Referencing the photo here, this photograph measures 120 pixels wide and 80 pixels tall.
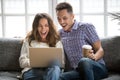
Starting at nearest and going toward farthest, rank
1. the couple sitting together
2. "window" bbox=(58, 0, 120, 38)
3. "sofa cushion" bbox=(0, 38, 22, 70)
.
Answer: the couple sitting together → "sofa cushion" bbox=(0, 38, 22, 70) → "window" bbox=(58, 0, 120, 38)

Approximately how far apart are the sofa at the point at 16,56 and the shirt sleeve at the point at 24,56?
0.15 meters

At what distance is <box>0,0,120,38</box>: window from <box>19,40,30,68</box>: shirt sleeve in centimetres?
72

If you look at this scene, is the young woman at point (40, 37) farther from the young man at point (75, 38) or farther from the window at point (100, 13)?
the window at point (100, 13)

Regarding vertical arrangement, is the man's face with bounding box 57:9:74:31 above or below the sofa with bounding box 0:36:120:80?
above

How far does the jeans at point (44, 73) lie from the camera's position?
2.14m

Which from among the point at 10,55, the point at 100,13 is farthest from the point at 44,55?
the point at 100,13

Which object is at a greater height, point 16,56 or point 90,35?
point 90,35

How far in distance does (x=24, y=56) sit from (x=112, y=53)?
908mm

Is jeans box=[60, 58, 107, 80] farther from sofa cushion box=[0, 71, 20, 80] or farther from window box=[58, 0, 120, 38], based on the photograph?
window box=[58, 0, 120, 38]

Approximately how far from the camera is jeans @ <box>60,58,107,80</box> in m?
2.10

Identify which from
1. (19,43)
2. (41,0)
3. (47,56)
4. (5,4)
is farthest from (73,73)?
(5,4)

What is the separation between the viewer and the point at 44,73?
7.34 feet

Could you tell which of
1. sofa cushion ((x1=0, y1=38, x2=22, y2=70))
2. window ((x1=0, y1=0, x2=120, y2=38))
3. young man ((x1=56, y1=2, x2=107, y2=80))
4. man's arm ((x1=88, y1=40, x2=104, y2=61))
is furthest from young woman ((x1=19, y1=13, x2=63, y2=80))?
window ((x1=0, y1=0, x2=120, y2=38))

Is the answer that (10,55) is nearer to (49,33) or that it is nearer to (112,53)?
(49,33)
